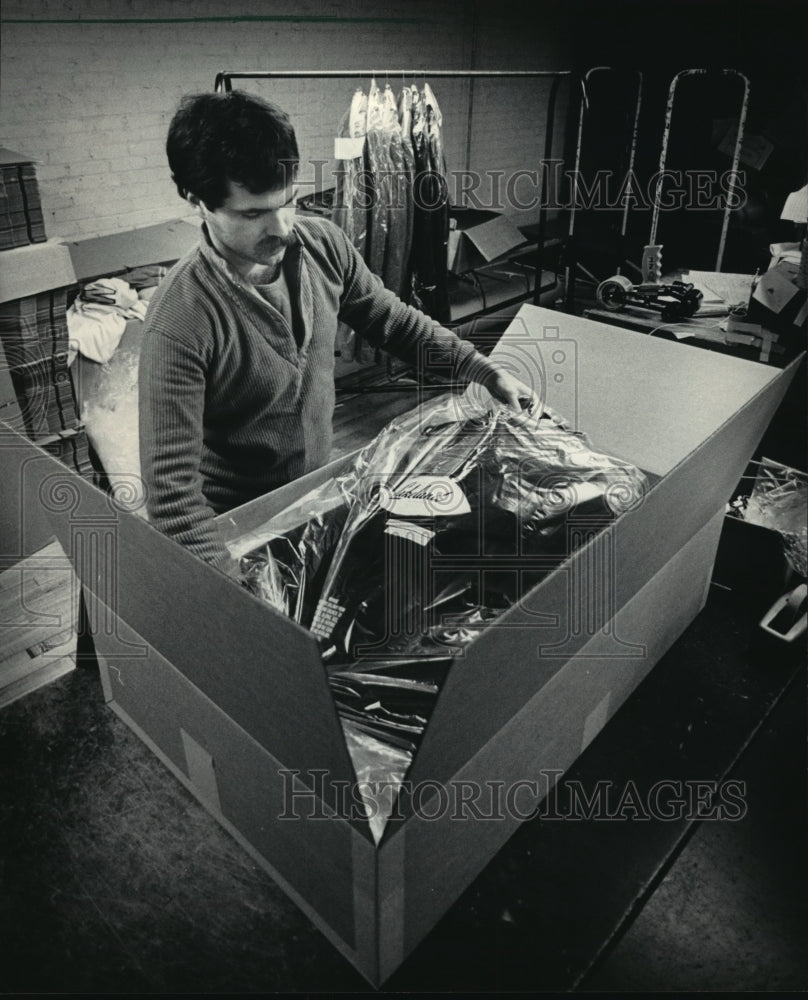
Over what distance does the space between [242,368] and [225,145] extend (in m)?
0.32

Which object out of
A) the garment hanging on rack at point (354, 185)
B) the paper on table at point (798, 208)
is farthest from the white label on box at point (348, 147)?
the paper on table at point (798, 208)

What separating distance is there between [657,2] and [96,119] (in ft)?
13.6

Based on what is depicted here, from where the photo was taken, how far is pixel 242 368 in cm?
118

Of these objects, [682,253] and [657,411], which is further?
[682,253]

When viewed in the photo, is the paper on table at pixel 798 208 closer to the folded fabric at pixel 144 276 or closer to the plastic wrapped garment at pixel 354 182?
the plastic wrapped garment at pixel 354 182

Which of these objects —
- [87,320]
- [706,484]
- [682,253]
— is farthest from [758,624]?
[682,253]

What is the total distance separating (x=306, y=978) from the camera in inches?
27.3

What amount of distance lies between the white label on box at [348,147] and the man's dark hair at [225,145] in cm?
205

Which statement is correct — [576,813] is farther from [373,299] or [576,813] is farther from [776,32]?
[776,32]

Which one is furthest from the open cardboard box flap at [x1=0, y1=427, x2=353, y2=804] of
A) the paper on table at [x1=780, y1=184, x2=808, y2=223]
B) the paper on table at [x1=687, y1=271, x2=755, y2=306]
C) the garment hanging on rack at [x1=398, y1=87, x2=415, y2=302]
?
the garment hanging on rack at [x1=398, y1=87, x2=415, y2=302]

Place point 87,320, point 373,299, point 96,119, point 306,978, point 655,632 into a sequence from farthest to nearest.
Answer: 1. point 96,119
2. point 87,320
3. point 373,299
4. point 655,632
5. point 306,978

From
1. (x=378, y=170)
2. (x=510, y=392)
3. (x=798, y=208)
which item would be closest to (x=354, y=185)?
(x=378, y=170)

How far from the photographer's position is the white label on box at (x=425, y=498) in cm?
86

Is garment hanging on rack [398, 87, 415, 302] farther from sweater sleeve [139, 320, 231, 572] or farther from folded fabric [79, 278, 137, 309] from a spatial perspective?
sweater sleeve [139, 320, 231, 572]
